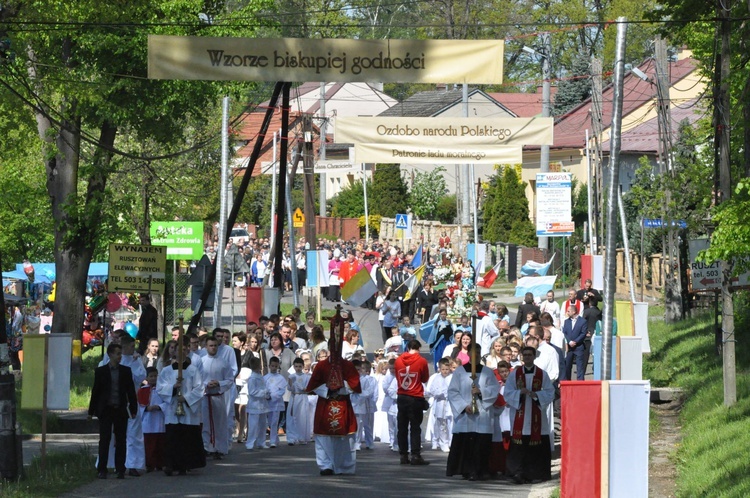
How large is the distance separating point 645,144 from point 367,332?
90.1 feet

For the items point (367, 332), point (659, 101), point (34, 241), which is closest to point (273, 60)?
point (659, 101)

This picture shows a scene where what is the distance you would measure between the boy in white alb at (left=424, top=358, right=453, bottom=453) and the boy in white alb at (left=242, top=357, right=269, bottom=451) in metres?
2.30

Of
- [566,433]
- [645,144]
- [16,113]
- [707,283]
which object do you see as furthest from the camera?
[645,144]

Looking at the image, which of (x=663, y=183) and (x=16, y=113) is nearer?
(x=16, y=113)

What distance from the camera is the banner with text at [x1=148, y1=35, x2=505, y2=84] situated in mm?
15195

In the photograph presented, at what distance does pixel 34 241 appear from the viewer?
45.5 m

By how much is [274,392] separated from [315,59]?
18.9ft

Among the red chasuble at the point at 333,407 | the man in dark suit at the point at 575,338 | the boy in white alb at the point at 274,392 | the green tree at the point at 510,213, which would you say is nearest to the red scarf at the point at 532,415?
the red chasuble at the point at 333,407

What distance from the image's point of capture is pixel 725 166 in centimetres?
1950

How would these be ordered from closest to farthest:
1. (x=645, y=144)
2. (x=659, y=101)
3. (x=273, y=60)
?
(x=273, y=60), (x=659, y=101), (x=645, y=144)

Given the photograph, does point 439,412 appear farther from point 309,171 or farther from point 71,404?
point 309,171

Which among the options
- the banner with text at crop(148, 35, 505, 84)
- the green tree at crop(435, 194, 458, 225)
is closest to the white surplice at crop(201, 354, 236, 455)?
the banner with text at crop(148, 35, 505, 84)

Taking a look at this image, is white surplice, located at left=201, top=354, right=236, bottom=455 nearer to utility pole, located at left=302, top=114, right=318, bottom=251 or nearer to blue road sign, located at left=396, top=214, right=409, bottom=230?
utility pole, located at left=302, top=114, right=318, bottom=251

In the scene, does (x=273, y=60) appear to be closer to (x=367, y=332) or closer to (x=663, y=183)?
(x=663, y=183)
